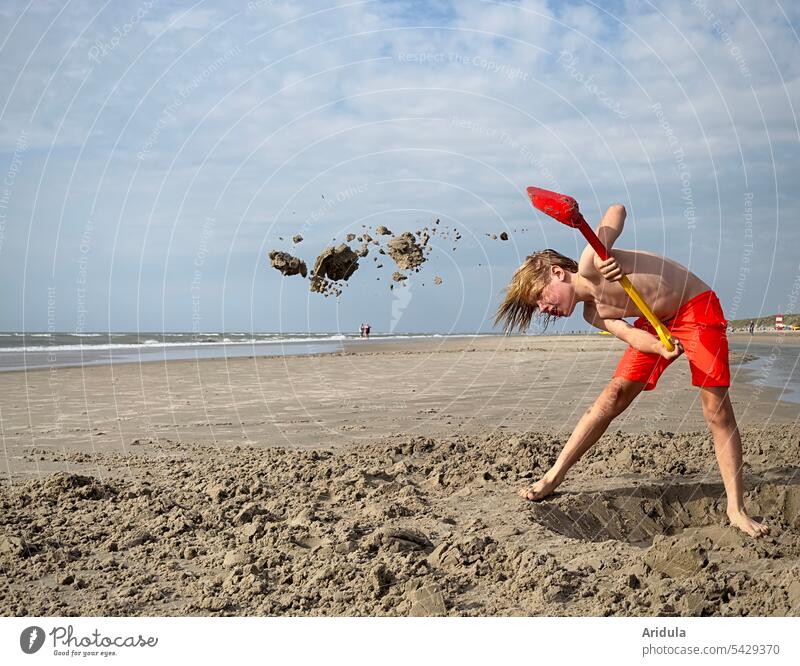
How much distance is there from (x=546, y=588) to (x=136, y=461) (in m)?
4.61

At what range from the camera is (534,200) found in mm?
3838

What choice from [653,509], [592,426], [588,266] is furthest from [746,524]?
[588,266]

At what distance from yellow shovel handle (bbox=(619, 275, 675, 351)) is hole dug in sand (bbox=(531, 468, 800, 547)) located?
53.7 inches

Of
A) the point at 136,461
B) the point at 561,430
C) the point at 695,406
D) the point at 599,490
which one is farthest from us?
the point at 695,406

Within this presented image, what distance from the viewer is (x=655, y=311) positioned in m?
4.62

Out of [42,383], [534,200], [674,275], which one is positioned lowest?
[42,383]

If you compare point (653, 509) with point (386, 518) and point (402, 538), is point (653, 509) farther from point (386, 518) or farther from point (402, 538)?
point (402, 538)

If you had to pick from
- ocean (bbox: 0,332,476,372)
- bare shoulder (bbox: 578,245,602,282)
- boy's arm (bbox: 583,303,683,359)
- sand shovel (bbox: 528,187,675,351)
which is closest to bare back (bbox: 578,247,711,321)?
bare shoulder (bbox: 578,245,602,282)

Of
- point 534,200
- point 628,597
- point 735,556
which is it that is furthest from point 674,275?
point 628,597

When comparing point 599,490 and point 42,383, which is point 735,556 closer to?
point 599,490

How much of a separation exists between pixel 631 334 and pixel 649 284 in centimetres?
34

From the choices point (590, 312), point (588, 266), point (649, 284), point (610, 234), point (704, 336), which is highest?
point (610, 234)

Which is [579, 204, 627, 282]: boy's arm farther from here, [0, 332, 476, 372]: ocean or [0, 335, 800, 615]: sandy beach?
[0, 332, 476, 372]: ocean
